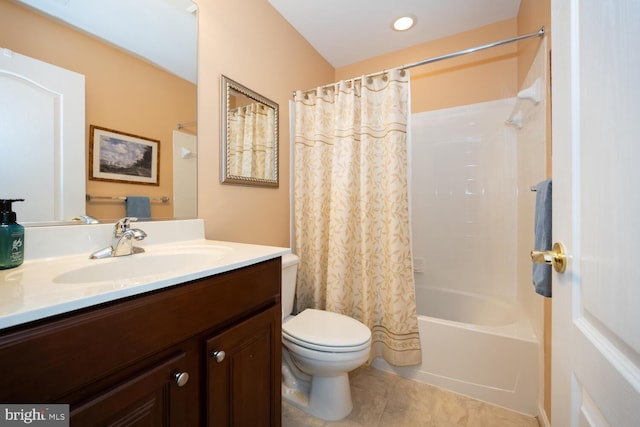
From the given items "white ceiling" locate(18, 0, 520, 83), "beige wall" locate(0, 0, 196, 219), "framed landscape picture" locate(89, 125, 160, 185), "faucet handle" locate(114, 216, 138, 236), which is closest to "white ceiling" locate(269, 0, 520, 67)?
"white ceiling" locate(18, 0, 520, 83)

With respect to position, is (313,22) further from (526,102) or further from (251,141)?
(526,102)

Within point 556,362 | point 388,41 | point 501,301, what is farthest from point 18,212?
point 501,301

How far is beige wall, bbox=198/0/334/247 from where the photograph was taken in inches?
50.9

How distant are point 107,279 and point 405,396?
1.56 metres

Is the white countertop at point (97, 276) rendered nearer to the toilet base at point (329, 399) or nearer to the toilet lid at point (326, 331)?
the toilet lid at point (326, 331)

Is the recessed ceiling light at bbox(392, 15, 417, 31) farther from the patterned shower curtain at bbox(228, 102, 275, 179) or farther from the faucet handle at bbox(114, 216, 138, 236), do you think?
the faucet handle at bbox(114, 216, 138, 236)

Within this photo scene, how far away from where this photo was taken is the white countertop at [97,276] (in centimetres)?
45

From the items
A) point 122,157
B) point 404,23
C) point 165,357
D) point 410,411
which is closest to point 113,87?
point 122,157

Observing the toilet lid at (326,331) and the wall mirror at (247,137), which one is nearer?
the toilet lid at (326,331)

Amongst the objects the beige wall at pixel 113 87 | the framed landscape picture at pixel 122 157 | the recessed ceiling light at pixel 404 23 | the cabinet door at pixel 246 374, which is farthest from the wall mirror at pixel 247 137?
the recessed ceiling light at pixel 404 23

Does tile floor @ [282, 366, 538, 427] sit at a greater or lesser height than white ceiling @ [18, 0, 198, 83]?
lesser

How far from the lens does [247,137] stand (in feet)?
4.97

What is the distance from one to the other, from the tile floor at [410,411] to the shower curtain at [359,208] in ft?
0.53

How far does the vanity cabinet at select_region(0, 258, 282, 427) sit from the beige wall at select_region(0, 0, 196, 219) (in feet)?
1.98
